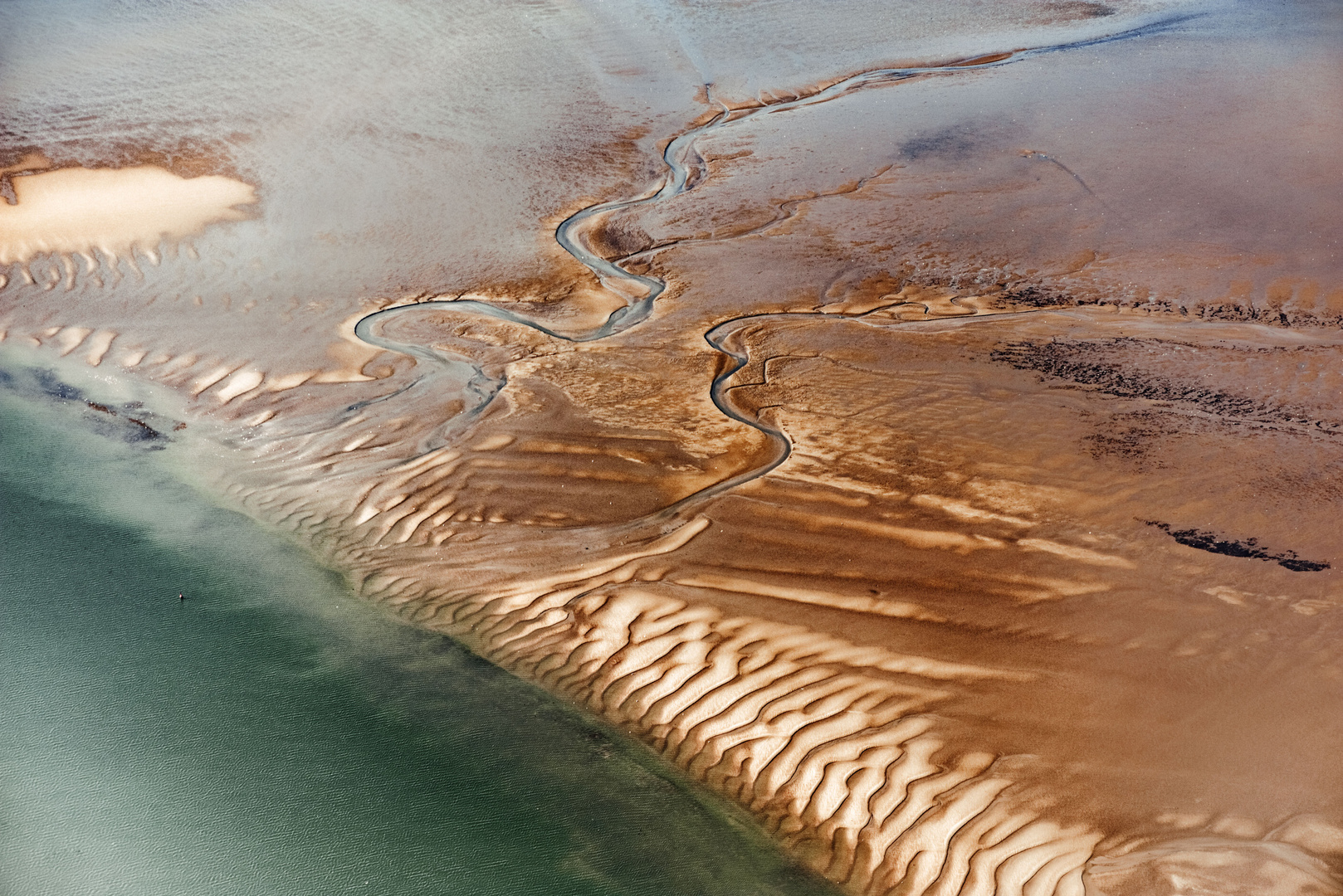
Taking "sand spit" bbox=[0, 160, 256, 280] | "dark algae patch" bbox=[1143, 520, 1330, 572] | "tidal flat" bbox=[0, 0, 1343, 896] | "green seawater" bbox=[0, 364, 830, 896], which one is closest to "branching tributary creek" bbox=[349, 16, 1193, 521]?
"tidal flat" bbox=[0, 0, 1343, 896]

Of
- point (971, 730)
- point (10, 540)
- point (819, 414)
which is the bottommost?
point (971, 730)

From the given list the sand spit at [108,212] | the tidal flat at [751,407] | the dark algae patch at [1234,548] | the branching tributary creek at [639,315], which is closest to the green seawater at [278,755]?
the tidal flat at [751,407]

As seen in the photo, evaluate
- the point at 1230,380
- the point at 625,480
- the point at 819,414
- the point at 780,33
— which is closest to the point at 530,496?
the point at 625,480

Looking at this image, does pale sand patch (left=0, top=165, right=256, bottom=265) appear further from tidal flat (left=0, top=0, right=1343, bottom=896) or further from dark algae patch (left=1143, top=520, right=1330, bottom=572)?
dark algae patch (left=1143, top=520, right=1330, bottom=572)

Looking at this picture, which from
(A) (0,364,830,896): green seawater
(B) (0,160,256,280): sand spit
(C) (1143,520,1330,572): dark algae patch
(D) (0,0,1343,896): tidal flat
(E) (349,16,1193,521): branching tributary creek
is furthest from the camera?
(B) (0,160,256,280): sand spit

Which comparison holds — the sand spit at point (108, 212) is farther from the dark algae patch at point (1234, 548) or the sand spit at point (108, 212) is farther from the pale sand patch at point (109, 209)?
the dark algae patch at point (1234, 548)

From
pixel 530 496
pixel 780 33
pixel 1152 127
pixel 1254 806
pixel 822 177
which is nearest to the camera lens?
pixel 1254 806

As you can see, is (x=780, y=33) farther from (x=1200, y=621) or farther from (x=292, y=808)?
(x=292, y=808)

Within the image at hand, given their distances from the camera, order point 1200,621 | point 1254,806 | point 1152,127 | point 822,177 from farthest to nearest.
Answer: point 1152,127, point 822,177, point 1200,621, point 1254,806
